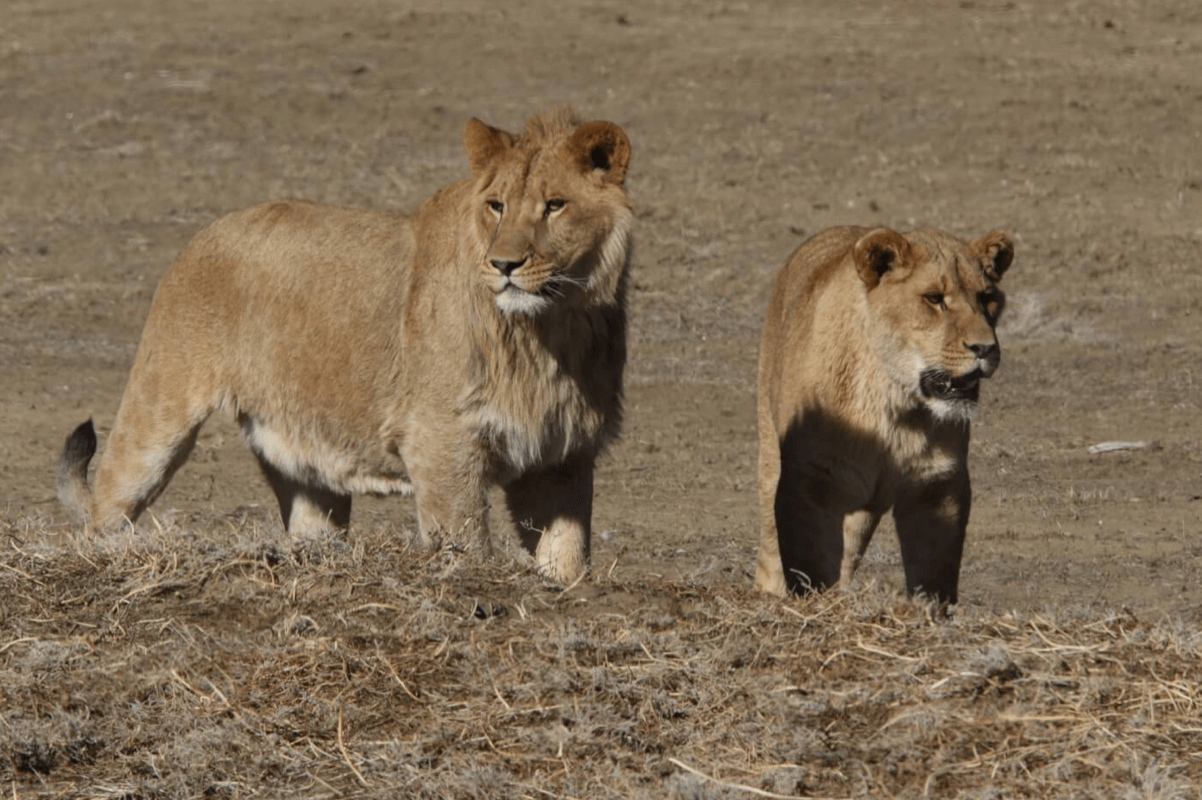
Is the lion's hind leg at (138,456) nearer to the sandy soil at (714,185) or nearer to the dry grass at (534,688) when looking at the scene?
the sandy soil at (714,185)

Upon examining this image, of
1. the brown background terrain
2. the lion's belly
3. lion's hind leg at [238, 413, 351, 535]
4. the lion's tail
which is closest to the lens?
the lion's belly

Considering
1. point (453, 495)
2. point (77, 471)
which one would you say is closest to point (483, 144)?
point (453, 495)

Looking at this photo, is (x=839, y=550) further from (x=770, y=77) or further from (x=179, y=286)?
(x=770, y=77)

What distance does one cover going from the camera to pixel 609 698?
4387 millimetres

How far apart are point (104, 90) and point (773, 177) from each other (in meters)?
6.92

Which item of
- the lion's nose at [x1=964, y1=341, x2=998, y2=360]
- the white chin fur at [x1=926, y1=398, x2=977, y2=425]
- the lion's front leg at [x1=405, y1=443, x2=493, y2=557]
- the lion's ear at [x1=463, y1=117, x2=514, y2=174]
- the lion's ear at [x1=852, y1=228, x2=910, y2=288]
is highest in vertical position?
the lion's ear at [x1=463, y1=117, x2=514, y2=174]

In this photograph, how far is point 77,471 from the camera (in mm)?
6844

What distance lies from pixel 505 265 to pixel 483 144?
514 mm

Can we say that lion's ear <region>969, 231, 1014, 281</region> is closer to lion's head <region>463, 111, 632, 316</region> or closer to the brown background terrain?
lion's head <region>463, 111, 632, 316</region>

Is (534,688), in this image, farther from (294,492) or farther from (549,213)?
(294,492)

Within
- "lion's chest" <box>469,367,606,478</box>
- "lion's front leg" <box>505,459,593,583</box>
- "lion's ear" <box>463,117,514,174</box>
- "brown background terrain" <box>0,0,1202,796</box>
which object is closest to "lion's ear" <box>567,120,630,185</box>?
"lion's ear" <box>463,117,514,174</box>

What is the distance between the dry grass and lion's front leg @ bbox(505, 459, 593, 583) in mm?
753

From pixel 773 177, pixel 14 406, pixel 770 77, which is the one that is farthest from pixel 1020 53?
pixel 14 406

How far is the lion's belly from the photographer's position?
20.5 ft
